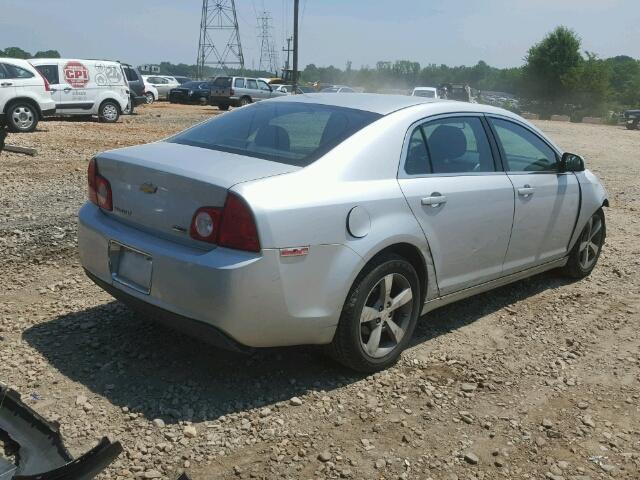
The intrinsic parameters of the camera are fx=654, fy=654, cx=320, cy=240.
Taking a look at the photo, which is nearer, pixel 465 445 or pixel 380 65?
pixel 465 445

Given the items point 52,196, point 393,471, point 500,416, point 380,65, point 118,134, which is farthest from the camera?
point 380,65

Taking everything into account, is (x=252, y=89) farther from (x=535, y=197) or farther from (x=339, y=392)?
(x=339, y=392)

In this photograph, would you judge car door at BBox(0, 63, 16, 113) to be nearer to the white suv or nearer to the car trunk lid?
the white suv

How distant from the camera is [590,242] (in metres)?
5.73

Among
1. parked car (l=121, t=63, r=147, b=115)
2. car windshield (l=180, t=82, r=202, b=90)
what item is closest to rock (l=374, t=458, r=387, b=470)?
parked car (l=121, t=63, r=147, b=115)

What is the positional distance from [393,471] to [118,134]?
553 inches

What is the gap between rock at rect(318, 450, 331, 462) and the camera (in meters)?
2.93

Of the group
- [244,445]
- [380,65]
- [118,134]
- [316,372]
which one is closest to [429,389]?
[316,372]

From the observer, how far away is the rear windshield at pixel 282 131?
3.59 m

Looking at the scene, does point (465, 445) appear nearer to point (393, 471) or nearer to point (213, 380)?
point (393, 471)

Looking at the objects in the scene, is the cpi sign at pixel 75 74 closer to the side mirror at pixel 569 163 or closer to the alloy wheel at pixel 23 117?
the alloy wheel at pixel 23 117

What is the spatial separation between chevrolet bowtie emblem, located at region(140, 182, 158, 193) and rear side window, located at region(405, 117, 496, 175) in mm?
1417

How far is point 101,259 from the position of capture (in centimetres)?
362

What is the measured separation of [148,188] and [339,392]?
4.88 ft
